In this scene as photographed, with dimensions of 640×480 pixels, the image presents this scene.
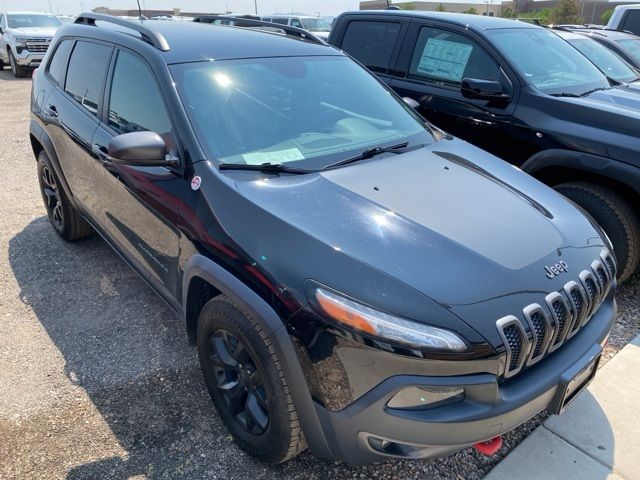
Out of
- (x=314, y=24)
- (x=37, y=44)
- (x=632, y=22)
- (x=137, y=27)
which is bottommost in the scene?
(x=37, y=44)

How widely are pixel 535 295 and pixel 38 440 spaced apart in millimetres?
2286

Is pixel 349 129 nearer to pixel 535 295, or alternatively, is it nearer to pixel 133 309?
pixel 535 295

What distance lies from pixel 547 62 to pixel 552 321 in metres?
3.28

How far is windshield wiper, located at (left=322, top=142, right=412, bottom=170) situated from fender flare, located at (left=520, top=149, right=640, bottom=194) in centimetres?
147

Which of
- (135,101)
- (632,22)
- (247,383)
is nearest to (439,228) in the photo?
(247,383)

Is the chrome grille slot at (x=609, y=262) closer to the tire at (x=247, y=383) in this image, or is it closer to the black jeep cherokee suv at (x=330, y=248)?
the black jeep cherokee suv at (x=330, y=248)

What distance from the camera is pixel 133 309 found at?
3.48m

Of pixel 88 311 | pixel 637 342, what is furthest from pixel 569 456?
pixel 88 311

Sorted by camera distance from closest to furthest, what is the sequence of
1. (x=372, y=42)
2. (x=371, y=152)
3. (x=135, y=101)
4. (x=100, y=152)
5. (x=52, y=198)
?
(x=371, y=152) < (x=135, y=101) < (x=100, y=152) < (x=52, y=198) < (x=372, y=42)

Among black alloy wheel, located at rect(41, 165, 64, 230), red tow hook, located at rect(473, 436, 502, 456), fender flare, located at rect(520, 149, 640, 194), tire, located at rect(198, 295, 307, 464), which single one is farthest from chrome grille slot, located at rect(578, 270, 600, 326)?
black alloy wheel, located at rect(41, 165, 64, 230)

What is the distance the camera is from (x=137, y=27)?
9.89 feet

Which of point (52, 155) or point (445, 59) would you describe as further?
point (445, 59)

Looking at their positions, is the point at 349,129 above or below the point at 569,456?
above

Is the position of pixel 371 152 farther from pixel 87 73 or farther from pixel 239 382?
pixel 87 73
